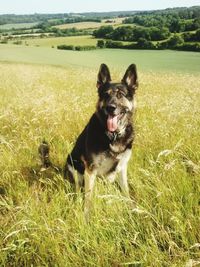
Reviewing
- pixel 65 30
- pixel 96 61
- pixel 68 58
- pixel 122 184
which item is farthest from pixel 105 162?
pixel 65 30

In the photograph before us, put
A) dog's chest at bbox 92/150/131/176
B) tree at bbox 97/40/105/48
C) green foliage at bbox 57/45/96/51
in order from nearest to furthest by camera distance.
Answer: dog's chest at bbox 92/150/131/176 → green foliage at bbox 57/45/96/51 → tree at bbox 97/40/105/48

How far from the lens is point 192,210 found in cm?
322

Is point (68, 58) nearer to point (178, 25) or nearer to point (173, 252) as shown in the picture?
point (178, 25)

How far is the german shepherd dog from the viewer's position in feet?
14.2

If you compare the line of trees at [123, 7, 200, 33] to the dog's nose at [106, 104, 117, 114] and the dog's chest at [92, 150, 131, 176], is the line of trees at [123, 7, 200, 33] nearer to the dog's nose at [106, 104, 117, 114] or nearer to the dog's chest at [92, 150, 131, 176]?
the dog's nose at [106, 104, 117, 114]

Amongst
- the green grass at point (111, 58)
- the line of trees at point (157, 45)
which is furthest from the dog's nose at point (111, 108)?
the line of trees at point (157, 45)

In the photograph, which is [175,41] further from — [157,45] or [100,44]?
[100,44]

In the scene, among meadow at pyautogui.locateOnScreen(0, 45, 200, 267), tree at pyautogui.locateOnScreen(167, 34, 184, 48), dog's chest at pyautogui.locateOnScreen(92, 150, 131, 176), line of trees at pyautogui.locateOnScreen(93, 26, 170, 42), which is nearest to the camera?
meadow at pyautogui.locateOnScreen(0, 45, 200, 267)

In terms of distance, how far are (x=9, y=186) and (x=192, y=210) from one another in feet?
7.13

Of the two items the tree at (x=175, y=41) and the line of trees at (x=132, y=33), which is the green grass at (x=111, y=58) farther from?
the line of trees at (x=132, y=33)

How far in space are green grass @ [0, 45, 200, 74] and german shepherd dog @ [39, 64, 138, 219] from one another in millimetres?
29297

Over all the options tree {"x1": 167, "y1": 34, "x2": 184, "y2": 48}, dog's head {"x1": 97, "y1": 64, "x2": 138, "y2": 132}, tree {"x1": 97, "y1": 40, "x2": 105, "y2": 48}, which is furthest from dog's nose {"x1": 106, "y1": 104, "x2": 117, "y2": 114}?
tree {"x1": 97, "y1": 40, "x2": 105, "y2": 48}

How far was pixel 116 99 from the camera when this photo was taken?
14.7 ft

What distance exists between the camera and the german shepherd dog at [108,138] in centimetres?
433
